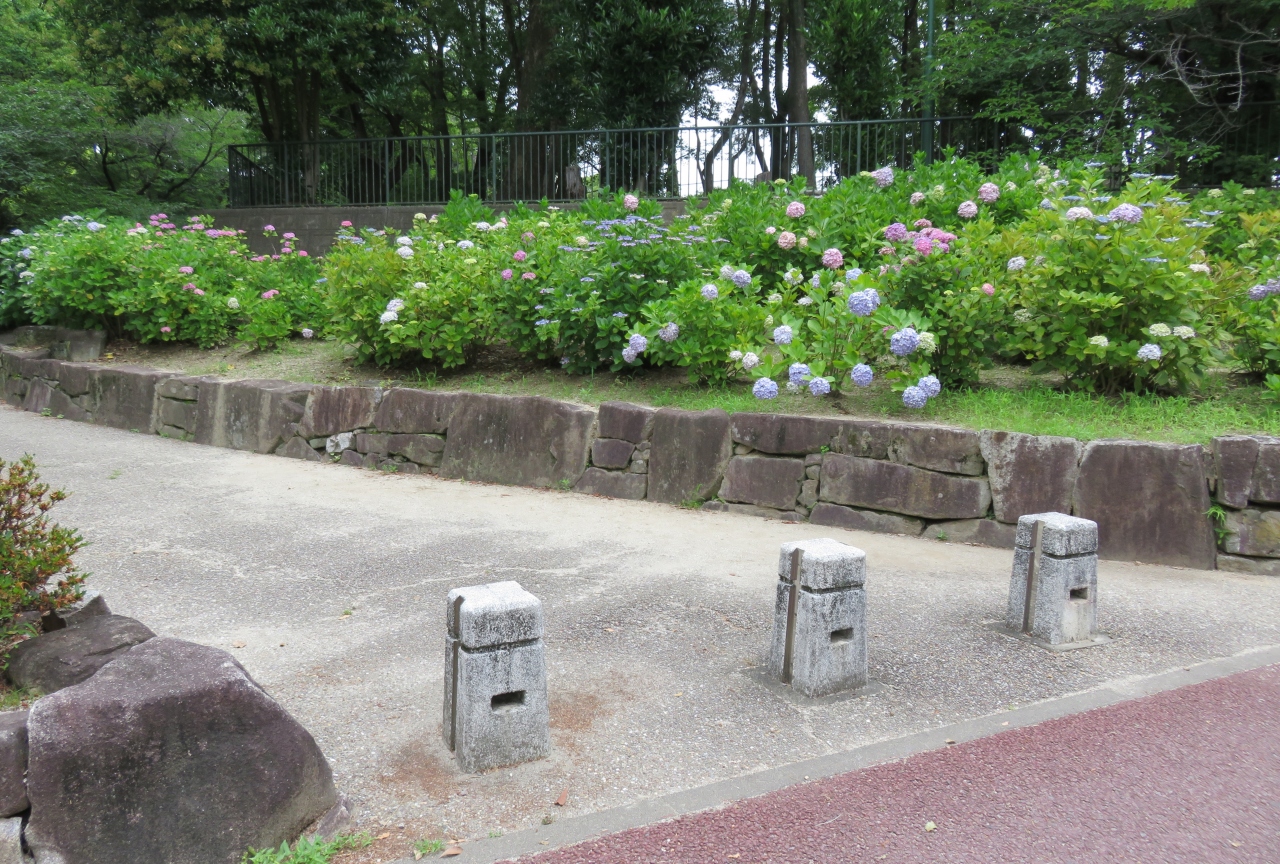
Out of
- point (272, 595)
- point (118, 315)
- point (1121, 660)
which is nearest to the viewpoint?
point (1121, 660)

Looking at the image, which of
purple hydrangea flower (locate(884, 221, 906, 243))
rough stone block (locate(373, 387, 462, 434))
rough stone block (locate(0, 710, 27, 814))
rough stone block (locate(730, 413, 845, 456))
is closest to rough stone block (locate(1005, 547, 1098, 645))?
rough stone block (locate(730, 413, 845, 456))

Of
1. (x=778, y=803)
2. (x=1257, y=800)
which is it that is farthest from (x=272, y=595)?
(x=1257, y=800)

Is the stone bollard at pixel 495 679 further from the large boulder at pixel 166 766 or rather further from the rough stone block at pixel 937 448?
the rough stone block at pixel 937 448

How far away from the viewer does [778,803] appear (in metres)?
2.77

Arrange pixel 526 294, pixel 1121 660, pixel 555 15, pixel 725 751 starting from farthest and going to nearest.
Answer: pixel 555 15 < pixel 526 294 < pixel 1121 660 < pixel 725 751

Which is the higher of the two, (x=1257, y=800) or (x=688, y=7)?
(x=688, y=7)

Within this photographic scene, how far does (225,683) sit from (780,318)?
500cm

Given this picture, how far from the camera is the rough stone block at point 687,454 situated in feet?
20.7

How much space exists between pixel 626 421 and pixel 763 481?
1117mm

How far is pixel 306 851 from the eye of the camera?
2.43m

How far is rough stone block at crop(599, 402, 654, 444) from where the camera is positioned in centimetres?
656

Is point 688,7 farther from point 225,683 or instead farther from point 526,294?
point 225,683

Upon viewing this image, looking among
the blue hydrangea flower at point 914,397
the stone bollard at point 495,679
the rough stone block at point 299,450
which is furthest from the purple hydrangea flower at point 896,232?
the rough stone block at point 299,450

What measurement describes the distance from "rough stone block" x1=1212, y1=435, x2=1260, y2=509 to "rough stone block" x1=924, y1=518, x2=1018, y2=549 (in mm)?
1106
